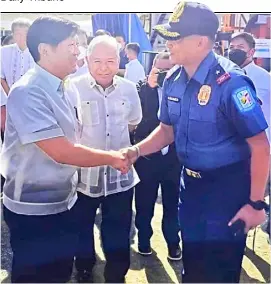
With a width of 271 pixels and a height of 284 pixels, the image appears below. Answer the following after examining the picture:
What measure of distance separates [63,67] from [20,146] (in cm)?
25

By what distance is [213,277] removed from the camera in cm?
146

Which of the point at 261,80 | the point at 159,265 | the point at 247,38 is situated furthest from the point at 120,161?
the point at 247,38

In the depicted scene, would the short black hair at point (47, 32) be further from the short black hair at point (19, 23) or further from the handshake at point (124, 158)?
the handshake at point (124, 158)

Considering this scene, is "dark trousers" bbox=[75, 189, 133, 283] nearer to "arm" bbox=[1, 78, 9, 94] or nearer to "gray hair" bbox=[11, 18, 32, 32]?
"arm" bbox=[1, 78, 9, 94]

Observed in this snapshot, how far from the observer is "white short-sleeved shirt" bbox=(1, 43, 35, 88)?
184 centimetres

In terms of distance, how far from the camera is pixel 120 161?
4.97 ft

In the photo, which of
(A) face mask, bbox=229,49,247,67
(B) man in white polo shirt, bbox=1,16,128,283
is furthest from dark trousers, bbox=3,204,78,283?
(A) face mask, bbox=229,49,247,67

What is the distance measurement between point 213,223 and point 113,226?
0.48 m

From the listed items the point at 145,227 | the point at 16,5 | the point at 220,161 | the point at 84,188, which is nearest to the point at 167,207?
the point at 145,227

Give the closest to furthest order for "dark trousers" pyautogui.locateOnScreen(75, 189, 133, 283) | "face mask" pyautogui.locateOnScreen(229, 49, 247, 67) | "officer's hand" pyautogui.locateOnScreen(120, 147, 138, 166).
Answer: "officer's hand" pyautogui.locateOnScreen(120, 147, 138, 166) → "dark trousers" pyautogui.locateOnScreen(75, 189, 133, 283) → "face mask" pyautogui.locateOnScreen(229, 49, 247, 67)

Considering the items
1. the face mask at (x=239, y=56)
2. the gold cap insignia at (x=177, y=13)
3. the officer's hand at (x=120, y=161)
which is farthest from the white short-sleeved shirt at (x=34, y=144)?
the face mask at (x=239, y=56)

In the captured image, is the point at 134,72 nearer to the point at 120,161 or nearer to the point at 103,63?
the point at 103,63

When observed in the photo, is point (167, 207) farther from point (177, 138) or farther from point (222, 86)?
point (222, 86)

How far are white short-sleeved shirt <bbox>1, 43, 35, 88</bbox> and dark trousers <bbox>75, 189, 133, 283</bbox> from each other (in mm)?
546
